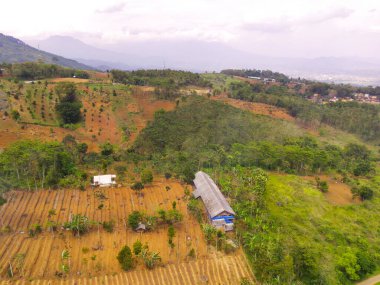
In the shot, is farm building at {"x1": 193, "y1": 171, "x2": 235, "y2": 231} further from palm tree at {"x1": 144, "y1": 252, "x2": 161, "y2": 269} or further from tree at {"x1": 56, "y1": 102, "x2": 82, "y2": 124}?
tree at {"x1": 56, "y1": 102, "x2": 82, "y2": 124}

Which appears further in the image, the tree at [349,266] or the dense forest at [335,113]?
the dense forest at [335,113]

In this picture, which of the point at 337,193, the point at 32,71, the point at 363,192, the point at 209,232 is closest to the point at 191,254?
the point at 209,232

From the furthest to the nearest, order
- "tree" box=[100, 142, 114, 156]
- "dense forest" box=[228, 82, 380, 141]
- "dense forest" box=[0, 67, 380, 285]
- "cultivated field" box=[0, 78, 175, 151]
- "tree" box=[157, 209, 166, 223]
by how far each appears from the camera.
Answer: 1. "dense forest" box=[228, 82, 380, 141]
2. "cultivated field" box=[0, 78, 175, 151]
3. "tree" box=[100, 142, 114, 156]
4. "tree" box=[157, 209, 166, 223]
5. "dense forest" box=[0, 67, 380, 285]

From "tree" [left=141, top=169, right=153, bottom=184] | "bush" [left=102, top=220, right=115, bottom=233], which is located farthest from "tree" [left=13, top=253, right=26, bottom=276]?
"tree" [left=141, top=169, right=153, bottom=184]

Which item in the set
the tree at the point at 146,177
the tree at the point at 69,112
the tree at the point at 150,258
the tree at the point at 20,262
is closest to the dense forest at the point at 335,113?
the tree at the point at 69,112

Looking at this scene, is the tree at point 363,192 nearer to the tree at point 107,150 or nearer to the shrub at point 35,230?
the tree at point 107,150

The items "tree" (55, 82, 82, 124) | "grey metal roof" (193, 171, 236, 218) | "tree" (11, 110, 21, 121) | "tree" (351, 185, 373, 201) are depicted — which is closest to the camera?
"grey metal roof" (193, 171, 236, 218)
